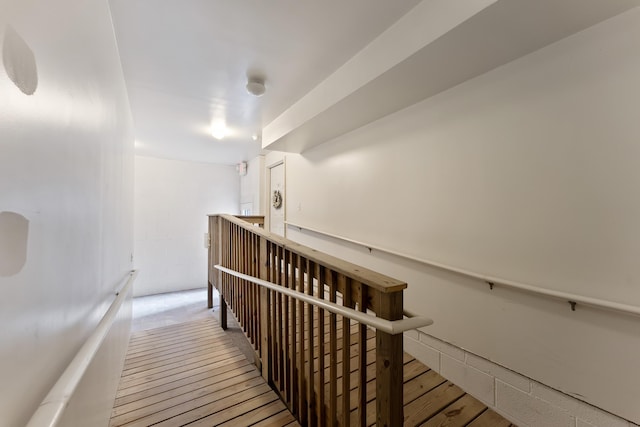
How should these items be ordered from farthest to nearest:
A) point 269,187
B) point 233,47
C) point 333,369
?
1. point 269,187
2. point 233,47
3. point 333,369

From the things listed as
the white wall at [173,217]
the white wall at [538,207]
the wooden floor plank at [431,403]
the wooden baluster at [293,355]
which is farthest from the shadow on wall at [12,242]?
the white wall at [173,217]

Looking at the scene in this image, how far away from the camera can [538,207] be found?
4.48 feet

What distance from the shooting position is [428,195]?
6.23 feet

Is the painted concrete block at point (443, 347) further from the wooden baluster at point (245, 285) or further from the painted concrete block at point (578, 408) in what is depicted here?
the wooden baluster at point (245, 285)

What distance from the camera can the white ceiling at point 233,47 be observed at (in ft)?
4.61

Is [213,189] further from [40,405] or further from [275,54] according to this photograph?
[40,405]

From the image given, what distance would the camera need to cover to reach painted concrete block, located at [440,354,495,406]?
1.52 metres

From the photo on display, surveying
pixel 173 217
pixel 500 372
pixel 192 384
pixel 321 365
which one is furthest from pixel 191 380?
pixel 173 217

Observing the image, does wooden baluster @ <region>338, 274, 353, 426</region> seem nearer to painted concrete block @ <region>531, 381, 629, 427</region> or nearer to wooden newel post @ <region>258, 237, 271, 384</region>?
wooden newel post @ <region>258, 237, 271, 384</region>

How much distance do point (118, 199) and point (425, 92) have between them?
2406 mm

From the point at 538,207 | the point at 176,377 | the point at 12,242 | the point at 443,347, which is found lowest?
the point at 176,377

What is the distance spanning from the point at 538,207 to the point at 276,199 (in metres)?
3.56

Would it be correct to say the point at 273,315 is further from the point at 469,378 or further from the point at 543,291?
the point at 543,291

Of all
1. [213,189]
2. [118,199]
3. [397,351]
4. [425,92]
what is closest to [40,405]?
[397,351]
